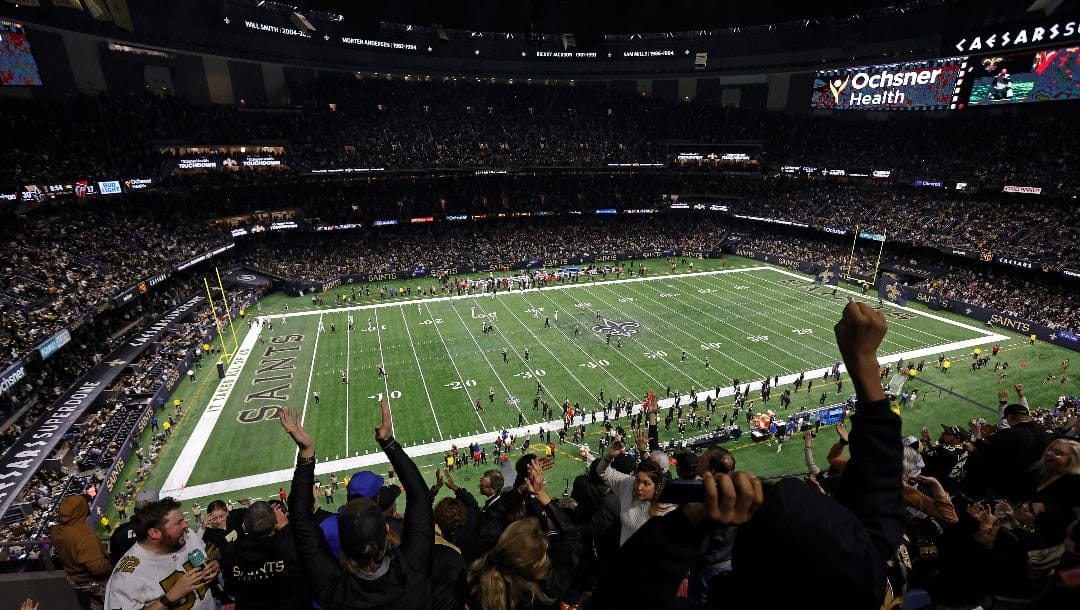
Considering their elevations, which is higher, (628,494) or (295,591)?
(628,494)

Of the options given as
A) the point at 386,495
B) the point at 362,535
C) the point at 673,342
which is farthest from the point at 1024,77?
the point at 362,535

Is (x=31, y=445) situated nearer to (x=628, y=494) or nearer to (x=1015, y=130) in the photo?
(x=628, y=494)

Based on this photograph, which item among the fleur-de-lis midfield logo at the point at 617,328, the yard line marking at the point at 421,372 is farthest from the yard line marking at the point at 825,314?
the yard line marking at the point at 421,372

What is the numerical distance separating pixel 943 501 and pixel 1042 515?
2.41 feet

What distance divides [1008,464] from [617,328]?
32.7 m

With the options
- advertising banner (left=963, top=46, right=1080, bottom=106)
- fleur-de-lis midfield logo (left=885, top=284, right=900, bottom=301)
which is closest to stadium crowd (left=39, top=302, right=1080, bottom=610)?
fleur-de-lis midfield logo (left=885, top=284, right=900, bottom=301)

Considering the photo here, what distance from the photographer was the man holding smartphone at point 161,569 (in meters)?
4.20

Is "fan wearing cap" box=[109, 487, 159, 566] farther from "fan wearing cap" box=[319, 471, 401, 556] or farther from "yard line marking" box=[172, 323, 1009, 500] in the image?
"yard line marking" box=[172, 323, 1009, 500]

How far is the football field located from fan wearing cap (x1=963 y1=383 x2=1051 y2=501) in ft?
67.7

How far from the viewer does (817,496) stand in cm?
183

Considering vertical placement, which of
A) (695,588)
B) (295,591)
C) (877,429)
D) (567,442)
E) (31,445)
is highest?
(877,429)

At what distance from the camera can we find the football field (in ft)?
81.9

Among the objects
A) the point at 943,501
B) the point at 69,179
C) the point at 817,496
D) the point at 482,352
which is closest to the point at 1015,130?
the point at 482,352

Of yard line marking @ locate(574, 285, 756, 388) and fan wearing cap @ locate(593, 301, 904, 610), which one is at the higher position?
fan wearing cap @ locate(593, 301, 904, 610)
